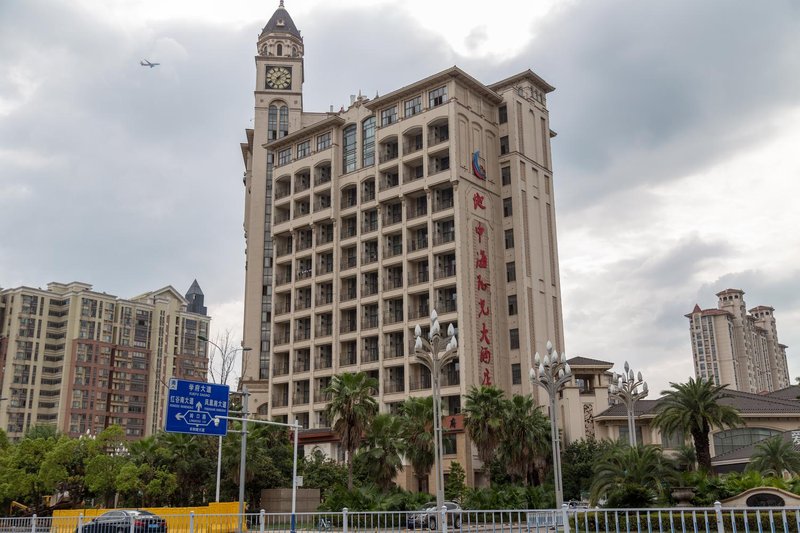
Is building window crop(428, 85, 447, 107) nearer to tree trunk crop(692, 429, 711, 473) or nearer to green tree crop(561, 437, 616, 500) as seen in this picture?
green tree crop(561, 437, 616, 500)

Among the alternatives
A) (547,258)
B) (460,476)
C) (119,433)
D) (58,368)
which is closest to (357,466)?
(460,476)

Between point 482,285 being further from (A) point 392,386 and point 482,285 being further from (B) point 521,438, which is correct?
(B) point 521,438

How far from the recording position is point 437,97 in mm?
70688

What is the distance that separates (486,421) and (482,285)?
19.2 m

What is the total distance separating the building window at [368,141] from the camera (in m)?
76.2

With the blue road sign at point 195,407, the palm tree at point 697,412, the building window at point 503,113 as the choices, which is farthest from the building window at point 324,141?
the blue road sign at point 195,407

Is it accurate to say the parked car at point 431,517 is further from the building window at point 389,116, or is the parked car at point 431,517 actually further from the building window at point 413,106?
the building window at point 389,116

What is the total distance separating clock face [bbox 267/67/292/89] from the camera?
9156 cm

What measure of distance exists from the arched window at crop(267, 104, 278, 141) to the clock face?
266cm

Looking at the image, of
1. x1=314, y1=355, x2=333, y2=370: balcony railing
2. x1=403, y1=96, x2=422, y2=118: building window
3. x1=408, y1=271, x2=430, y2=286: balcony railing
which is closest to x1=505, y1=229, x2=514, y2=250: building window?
x1=408, y1=271, x2=430, y2=286: balcony railing

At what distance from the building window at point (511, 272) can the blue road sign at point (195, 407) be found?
4111cm

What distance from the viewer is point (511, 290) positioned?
68.9m

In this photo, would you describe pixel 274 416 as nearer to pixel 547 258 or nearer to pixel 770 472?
pixel 547 258

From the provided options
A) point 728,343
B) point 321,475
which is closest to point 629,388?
point 321,475
